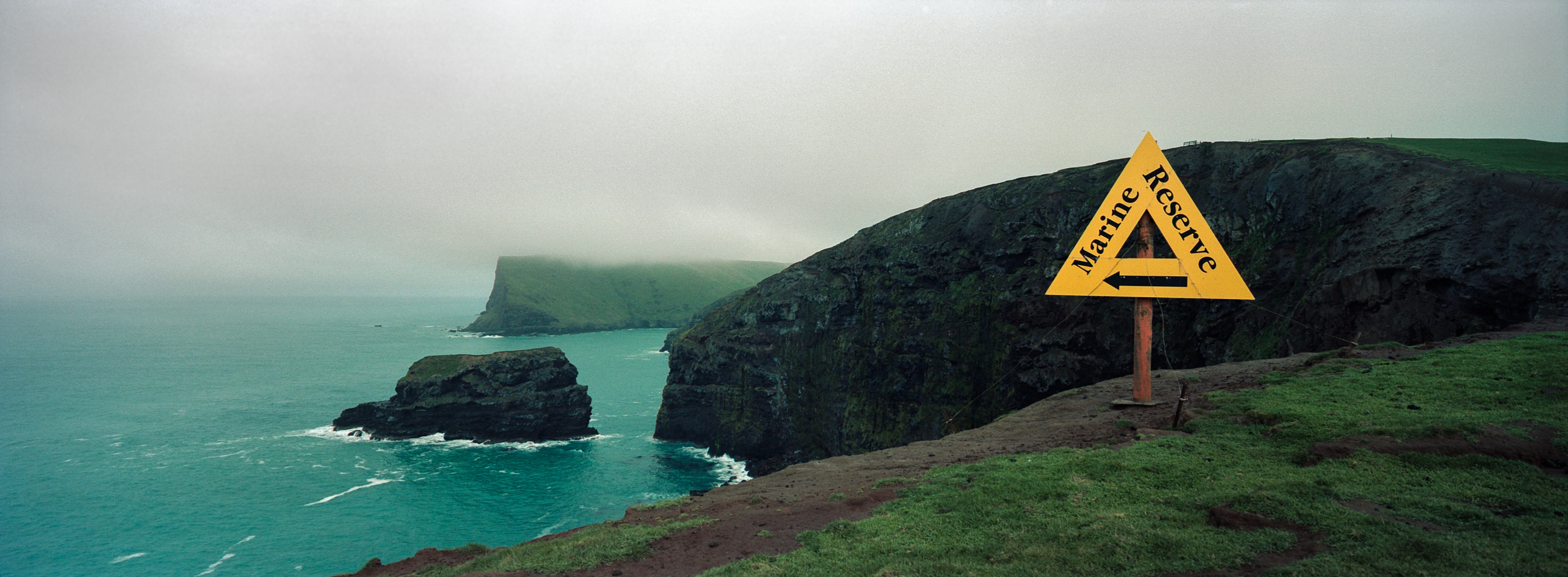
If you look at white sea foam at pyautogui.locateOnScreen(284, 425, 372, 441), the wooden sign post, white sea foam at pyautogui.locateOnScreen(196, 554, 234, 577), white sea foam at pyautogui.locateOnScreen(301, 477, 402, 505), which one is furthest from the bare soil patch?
white sea foam at pyautogui.locateOnScreen(284, 425, 372, 441)

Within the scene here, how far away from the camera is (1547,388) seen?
36.1 feet

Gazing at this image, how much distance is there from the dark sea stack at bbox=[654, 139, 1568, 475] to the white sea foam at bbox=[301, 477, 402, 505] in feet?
94.6

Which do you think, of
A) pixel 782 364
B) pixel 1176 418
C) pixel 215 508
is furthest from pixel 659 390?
pixel 1176 418

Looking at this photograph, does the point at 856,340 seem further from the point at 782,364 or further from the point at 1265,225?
the point at 1265,225

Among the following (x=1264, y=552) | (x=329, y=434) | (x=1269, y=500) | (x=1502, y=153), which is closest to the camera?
(x=1264, y=552)

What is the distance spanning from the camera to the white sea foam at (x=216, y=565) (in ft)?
120

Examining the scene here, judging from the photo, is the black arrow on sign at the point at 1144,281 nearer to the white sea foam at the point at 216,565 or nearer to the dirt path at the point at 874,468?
the dirt path at the point at 874,468

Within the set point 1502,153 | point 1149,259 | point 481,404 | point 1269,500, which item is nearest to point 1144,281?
point 1149,259

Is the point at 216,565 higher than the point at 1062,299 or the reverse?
the reverse

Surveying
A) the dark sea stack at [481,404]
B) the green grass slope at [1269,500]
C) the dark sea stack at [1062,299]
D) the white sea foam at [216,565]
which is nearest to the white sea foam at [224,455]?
the dark sea stack at [481,404]

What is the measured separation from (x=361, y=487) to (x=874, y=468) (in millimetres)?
57139

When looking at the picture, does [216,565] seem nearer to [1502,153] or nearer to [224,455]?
[224,455]

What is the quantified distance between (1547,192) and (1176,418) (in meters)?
22.3

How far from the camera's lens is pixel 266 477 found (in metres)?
54.5
